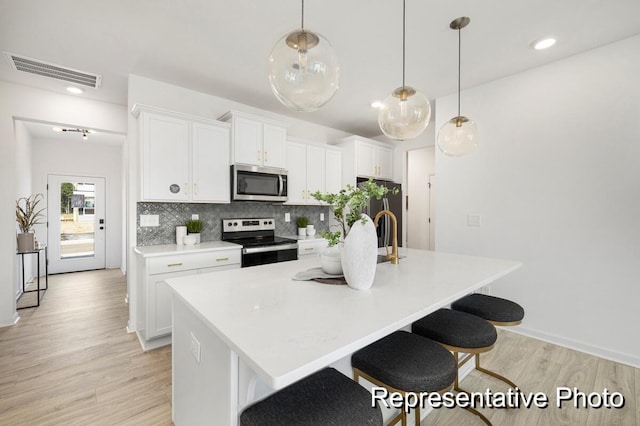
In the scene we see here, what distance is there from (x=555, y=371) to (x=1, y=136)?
221 inches

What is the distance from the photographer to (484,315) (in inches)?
67.6

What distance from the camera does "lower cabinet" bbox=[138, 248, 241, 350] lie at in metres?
2.50

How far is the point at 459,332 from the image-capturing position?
1435 mm

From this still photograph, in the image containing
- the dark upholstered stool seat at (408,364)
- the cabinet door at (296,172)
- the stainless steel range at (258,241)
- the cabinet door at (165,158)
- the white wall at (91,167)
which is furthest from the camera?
the white wall at (91,167)

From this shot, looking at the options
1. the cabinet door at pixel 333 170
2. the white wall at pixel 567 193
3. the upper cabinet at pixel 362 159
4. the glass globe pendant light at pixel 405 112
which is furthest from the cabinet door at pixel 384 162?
the glass globe pendant light at pixel 405 112

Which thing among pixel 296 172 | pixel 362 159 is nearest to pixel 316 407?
pixel 296 172

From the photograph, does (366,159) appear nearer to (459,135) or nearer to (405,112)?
(459,135)

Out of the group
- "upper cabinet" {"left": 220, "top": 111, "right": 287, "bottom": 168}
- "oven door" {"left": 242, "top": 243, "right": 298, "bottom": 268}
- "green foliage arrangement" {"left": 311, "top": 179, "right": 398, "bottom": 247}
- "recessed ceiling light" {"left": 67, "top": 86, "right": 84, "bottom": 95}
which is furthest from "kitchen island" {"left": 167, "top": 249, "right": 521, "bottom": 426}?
"recessed ceiling light" {"left": 67, "top": 86, "right": 84, "bottom": 95}

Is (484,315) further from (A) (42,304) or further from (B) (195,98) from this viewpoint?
(A) (42,304)

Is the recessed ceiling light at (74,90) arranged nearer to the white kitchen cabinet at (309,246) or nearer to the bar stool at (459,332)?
the white kitchen cabinet at (309,246)

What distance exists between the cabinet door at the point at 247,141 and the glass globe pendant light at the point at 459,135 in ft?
6.79

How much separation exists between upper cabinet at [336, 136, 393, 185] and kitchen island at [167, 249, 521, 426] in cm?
291

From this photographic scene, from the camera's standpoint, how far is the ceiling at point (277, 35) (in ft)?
6.45

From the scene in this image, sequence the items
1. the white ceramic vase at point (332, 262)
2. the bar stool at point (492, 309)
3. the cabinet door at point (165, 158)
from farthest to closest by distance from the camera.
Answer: the cabinet door at point (165, 158), the bar stool at point (492, 309), the white ceramic vase at point (332, 262)
